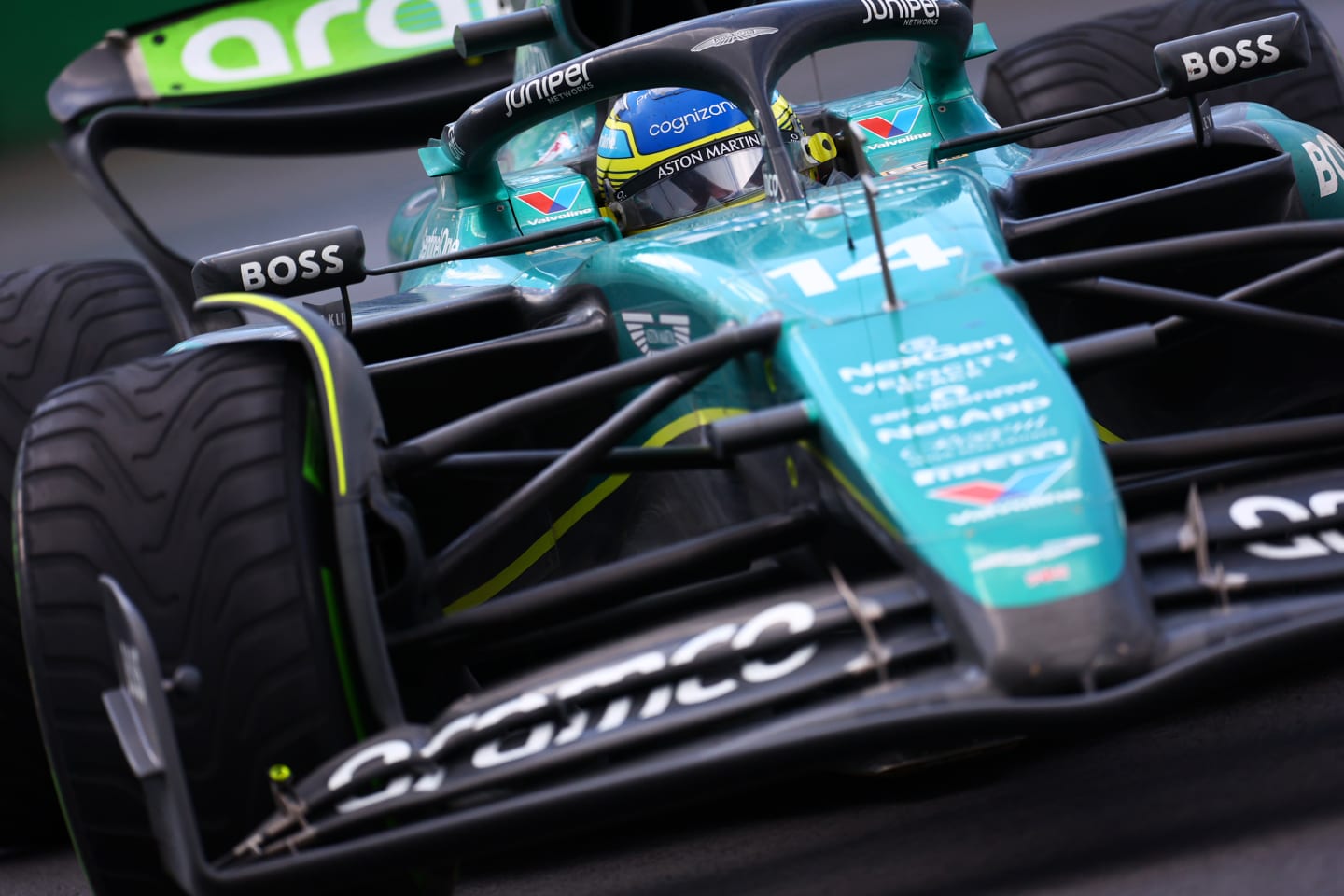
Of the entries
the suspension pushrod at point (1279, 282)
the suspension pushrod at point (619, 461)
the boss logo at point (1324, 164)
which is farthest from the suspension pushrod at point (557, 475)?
the boss logo at point (1324, 164)

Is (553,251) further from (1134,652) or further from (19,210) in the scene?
(19,210)

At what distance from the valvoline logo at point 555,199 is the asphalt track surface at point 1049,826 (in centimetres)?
189

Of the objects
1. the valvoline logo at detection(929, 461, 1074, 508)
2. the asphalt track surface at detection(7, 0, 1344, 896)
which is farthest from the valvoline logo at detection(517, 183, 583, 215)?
the valvoline logo at detection(929, 461, 1074, 508)

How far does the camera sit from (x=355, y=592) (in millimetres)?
2291

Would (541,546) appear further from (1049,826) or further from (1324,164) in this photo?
(1324,164)

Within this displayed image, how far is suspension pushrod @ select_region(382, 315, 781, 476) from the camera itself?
2.49 metres

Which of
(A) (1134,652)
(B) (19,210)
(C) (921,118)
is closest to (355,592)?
(A) (1134,652)

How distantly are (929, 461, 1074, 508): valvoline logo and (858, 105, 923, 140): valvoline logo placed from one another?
222 cm

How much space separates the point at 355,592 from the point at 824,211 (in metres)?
1.07

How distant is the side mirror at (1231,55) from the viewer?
10.1 feet

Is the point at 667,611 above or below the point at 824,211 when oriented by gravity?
below

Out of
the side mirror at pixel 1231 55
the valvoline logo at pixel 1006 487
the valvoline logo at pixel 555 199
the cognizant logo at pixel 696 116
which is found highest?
the cognizant logo at pixel 696 116

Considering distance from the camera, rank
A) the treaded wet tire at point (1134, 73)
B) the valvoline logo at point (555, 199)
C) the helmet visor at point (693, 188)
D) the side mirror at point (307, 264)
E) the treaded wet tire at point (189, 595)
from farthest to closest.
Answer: the treaded wet tire at point (1134, 73) < the valvoline logo at point (555, 199) < the helmet visor at point (693, 188) < the side mirror at point (307, 264) < the treaded wet tire at point (189, 595)

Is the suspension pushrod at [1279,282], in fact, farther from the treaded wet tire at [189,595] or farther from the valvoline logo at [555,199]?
the valvoline logo at [555,199]
